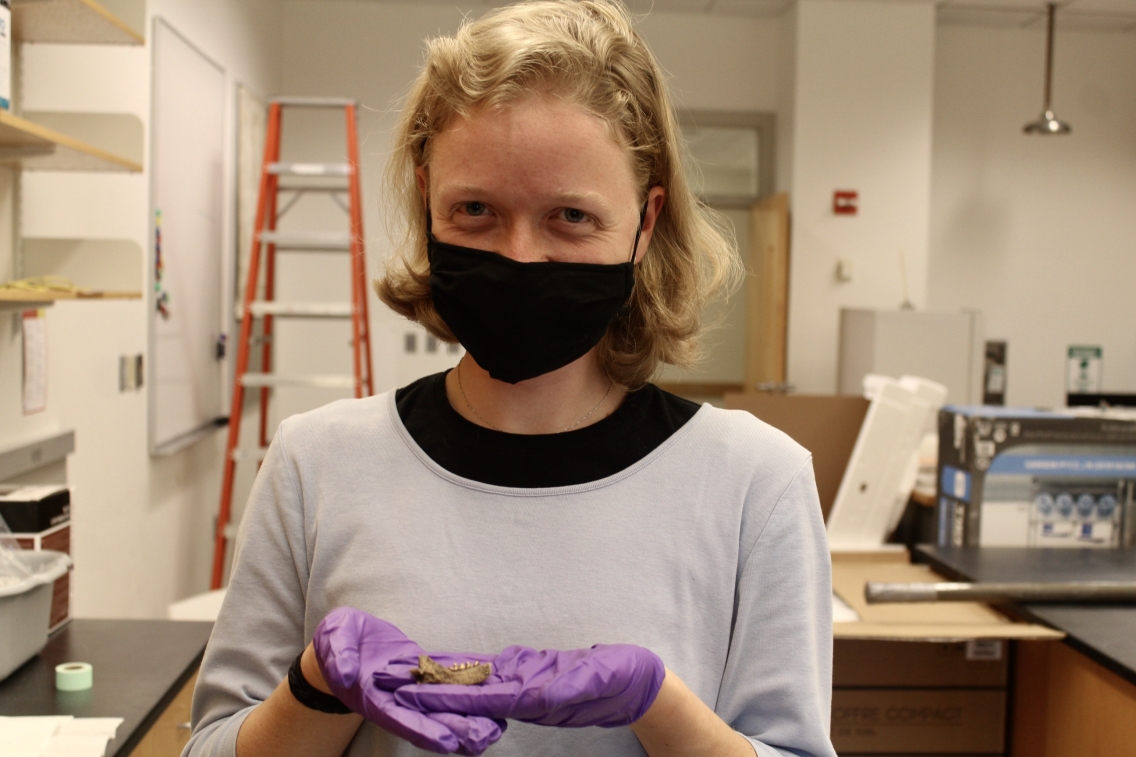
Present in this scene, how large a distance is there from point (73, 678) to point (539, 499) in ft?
2.71

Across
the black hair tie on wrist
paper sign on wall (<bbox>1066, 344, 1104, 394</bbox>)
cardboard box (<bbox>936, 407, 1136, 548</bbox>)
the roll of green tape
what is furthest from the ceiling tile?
the black hair tie on wrist

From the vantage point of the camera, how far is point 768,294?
15.8 ft

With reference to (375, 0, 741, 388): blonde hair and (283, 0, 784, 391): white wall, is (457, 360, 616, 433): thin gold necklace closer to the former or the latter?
(375, 0, 741, 388): blonde hair

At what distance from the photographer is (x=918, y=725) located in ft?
6.53

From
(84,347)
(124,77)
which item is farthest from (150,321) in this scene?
(124,77)

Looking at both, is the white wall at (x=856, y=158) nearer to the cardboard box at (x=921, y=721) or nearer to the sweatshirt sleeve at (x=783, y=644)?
the cardboard box at (x=921, y=721)

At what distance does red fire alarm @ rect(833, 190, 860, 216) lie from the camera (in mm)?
4598

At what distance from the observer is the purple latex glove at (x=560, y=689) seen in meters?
0.66

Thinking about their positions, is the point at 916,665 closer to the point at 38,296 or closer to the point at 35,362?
the point at 38,296

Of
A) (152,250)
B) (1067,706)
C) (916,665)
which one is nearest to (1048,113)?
(916,665)

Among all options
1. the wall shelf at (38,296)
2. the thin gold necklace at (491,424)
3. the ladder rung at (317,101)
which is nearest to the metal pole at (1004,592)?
the thin gold necklace at (491,424)

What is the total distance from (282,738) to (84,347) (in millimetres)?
1810

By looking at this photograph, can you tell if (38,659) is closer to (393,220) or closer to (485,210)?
(393,220)

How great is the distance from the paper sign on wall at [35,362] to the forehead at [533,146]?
1515mm
